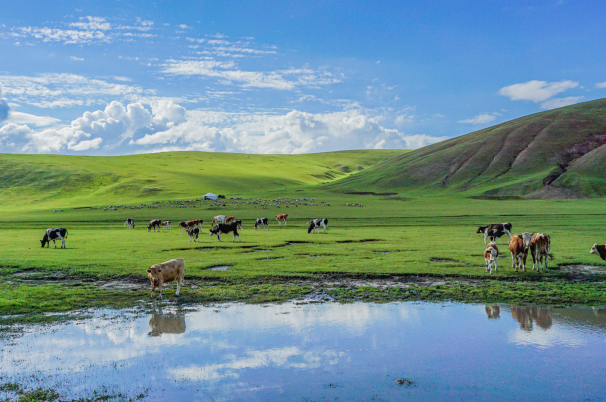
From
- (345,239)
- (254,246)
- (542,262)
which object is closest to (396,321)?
(542,262)

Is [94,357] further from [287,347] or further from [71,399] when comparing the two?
[287,347]

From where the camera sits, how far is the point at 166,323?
1432 centimetres

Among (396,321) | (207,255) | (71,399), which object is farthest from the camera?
(207,255)

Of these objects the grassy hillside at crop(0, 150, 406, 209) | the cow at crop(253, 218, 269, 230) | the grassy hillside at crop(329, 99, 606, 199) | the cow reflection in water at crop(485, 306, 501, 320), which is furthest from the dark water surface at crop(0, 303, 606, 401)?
the grassy hillside at crop(329, 99, 606, 199)

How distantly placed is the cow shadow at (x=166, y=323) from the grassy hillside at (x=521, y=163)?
4498 inches

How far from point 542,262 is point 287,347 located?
55.0 ft

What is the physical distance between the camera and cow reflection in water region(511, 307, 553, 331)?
1365 centimetres

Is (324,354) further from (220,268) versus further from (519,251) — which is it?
(519,251)

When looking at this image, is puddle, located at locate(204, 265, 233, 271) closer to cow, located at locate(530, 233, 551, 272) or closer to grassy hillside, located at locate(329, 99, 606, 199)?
cow, located at locate(530, 233, 551, 272)

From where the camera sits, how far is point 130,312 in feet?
51.3

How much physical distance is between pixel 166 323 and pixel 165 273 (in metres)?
4.16

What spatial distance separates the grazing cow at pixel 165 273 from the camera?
17547 millimetres

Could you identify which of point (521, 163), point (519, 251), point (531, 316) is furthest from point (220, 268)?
point (521, 163)

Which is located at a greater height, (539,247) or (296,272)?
(539,247)
